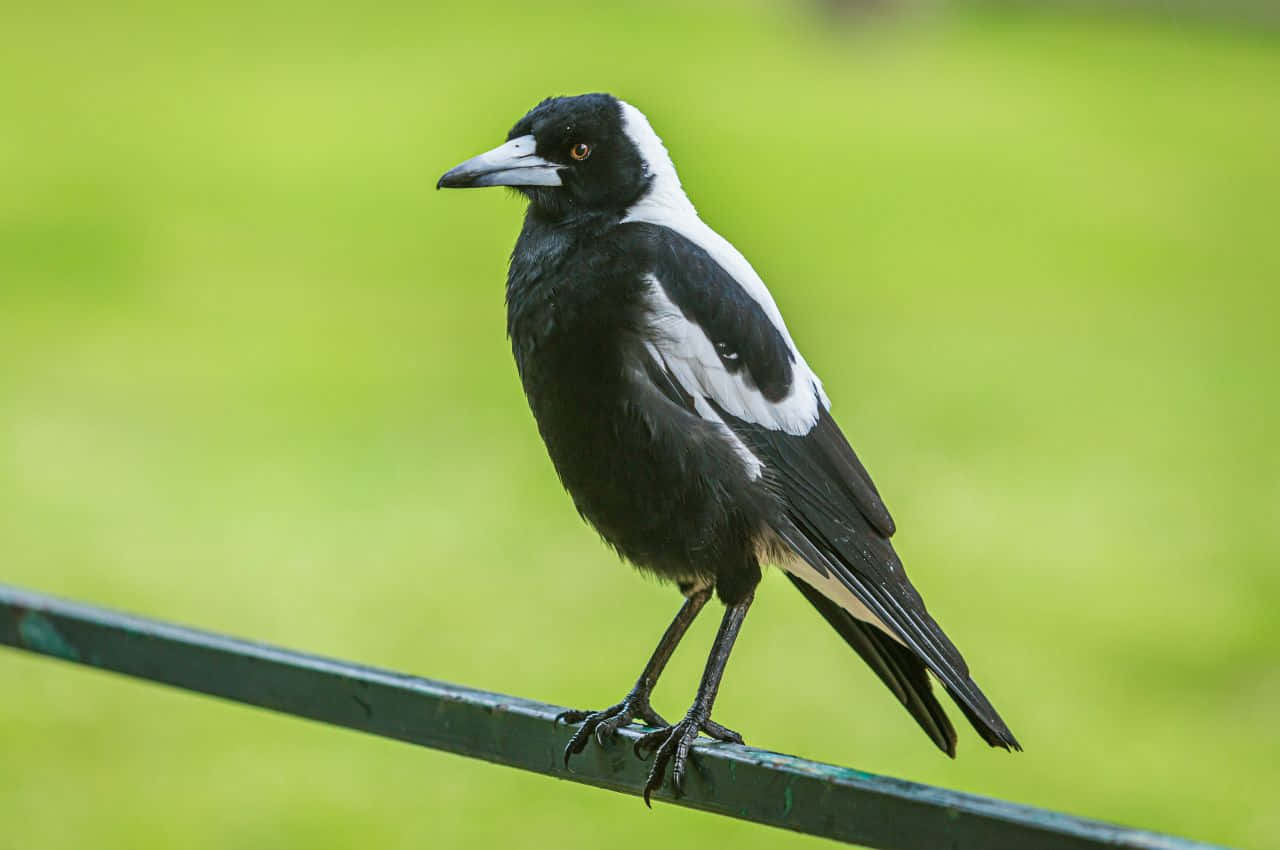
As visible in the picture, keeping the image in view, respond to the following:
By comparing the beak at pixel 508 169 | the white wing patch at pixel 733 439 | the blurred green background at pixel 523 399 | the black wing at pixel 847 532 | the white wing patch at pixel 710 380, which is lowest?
the blurred green background at pixel 523 399

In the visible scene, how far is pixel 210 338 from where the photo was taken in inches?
326

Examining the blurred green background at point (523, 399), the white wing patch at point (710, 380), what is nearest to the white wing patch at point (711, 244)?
the white wing patch at point (710, 380)

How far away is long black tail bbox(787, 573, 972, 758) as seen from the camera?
5.58ft

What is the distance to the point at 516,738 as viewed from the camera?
1564mm

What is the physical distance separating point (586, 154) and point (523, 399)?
582 cm

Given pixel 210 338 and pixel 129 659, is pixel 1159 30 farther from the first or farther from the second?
pixel 129 659

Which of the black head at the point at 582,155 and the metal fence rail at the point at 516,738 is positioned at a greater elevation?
the black head at the point at 582,155

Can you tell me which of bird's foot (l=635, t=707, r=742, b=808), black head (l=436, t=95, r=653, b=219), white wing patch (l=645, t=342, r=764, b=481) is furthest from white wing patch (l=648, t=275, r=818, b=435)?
bird's foot (l=635, t=707, r=742, b=808)

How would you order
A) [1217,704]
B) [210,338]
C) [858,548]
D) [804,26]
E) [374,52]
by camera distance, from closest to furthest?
[858,548]
[1217,704]
[210,338]
[374,52]
[804,26]

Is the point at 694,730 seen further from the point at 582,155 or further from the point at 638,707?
the point at 582,155

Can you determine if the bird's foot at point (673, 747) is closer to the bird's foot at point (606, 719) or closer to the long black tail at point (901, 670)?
the bird's foot at point (606, 719)

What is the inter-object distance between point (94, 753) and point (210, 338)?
4268 mm

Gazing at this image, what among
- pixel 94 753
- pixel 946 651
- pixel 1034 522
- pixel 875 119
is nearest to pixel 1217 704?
pixel 1034 522

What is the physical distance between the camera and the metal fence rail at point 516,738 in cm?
125
